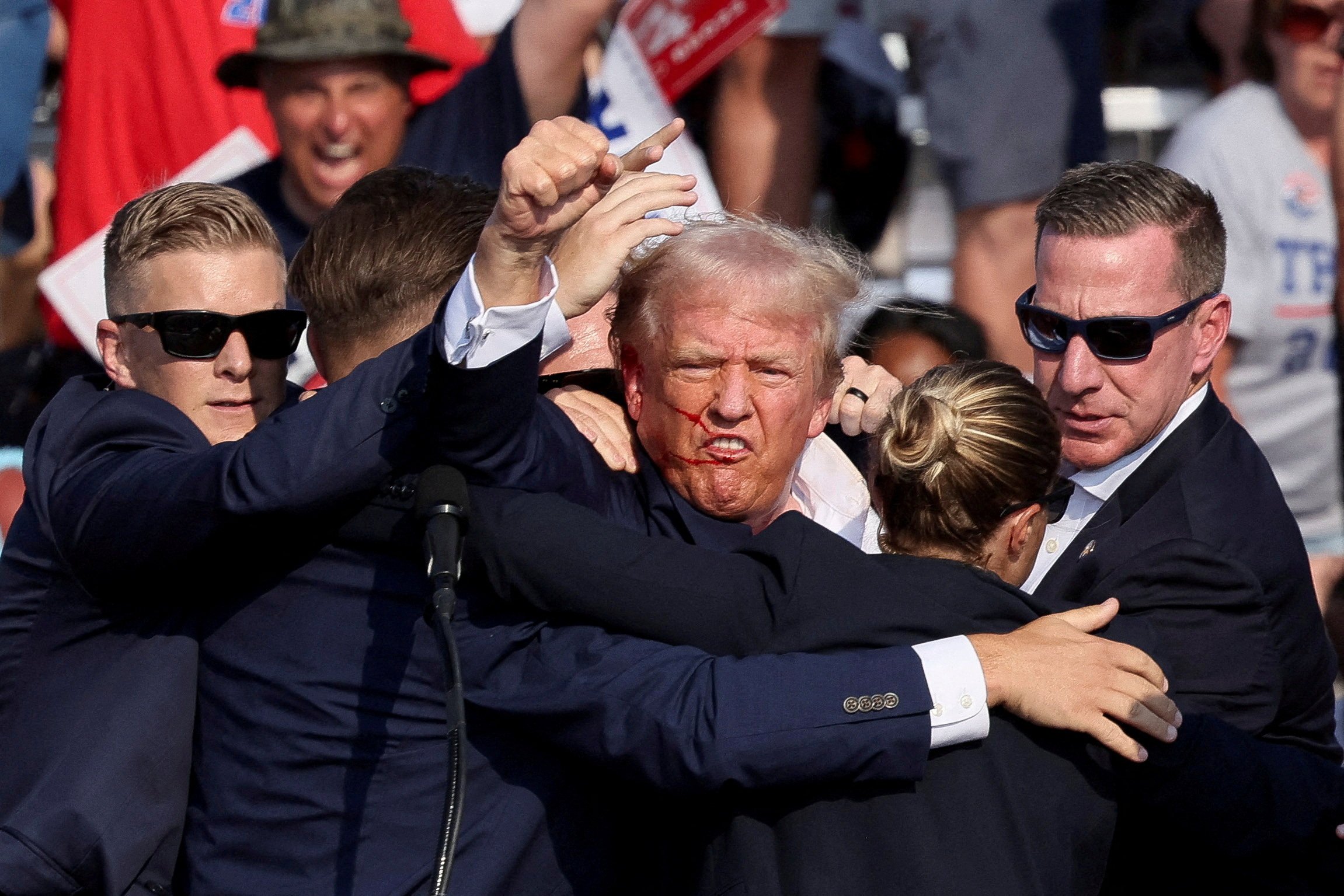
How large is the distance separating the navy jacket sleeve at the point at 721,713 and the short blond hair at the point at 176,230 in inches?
44.6

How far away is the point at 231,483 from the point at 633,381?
29.5 inches

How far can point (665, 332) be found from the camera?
113 inches

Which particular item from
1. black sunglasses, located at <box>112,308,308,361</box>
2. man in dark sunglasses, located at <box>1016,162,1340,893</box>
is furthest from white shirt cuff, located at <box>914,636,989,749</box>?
black sunglasses, located at <box>112,308,308,361</box>

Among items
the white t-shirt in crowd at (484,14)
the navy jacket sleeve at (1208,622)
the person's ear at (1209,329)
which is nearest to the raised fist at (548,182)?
the navy jacket sleeve at (1208,622)

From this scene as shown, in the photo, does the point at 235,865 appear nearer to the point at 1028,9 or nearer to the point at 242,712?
the point at 242,712

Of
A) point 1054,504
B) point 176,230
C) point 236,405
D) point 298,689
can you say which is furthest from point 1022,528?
point 176,230

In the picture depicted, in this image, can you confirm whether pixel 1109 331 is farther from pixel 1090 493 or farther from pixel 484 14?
pixel 484 14

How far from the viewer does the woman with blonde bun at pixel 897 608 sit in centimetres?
243

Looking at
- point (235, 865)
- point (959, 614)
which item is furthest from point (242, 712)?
point (959, 614)

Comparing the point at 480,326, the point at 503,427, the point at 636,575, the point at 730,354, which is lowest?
the point at 636,575

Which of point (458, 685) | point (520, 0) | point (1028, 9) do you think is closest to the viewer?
point (458, 685)

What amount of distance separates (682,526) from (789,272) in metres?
0.45

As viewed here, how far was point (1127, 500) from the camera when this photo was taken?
3.08m

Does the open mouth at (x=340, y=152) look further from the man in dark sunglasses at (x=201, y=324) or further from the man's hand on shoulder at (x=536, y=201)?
the man's hand on shoulder at (x=536, y=201)
